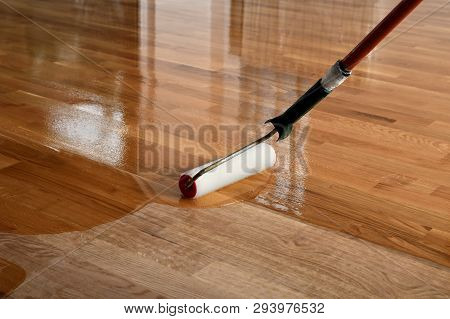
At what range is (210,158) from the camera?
5.88 ft

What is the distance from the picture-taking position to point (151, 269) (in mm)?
1312

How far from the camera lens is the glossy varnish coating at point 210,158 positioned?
1315mm

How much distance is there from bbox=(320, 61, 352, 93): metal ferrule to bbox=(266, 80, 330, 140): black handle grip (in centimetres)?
1

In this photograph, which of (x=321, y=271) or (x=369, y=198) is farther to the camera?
(x=369, y=198)

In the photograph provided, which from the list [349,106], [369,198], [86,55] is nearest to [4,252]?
[369,198]

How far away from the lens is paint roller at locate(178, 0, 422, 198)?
1.20 metres

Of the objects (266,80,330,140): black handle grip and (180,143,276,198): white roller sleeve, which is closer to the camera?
(266,80,330,140): black handle grip

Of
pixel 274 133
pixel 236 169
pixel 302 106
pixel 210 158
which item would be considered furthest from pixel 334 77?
pixel 210 158

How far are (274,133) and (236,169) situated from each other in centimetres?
15

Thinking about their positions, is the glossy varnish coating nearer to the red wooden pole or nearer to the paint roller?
the paint roller

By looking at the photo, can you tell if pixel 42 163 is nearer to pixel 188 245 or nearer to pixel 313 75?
pixel 188 245

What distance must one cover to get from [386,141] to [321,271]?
0.72m

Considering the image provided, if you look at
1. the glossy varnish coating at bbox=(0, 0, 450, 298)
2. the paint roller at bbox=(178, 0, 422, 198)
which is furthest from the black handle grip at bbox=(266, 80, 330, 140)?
the glossy varnish coating at bbox=(0, 0, 450, 298)

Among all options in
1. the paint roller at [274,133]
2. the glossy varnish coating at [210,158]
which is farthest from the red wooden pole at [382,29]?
the glossy varnish coating at [210,158]
